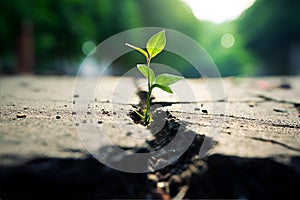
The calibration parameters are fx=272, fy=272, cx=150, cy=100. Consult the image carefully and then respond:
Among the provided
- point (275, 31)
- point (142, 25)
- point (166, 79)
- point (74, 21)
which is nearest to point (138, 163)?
point (166, 79)

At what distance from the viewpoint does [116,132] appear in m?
0.87

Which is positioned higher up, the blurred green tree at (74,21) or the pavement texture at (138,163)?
the blurred green tree at (74,21)

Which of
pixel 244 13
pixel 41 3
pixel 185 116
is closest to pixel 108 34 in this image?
pixel 41 3

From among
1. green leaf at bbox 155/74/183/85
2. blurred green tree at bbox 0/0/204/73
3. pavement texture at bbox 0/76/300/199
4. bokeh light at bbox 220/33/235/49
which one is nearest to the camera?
pavement texture at bbox 0/76/300/199

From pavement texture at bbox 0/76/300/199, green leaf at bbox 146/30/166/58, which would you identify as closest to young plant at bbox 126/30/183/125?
green leaf at bbox 146/30/166/58

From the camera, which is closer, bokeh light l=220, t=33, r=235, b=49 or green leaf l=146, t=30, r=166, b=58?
green leaf l=146, t=30, r=166, b=58

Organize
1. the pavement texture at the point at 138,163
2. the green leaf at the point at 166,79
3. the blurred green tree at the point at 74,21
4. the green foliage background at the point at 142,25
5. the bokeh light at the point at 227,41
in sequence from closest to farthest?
the pavement texture at the point at 138,163
the green leaf at the point at 166,79
the blurred green tree at the point at 74,21
the green foliage background at the point at 142,25
the bokeh light at the point at 227,41

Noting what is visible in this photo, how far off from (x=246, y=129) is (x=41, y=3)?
10.4 m

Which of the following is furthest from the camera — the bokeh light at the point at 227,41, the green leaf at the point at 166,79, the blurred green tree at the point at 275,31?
the bokeh light at the point at 227,41

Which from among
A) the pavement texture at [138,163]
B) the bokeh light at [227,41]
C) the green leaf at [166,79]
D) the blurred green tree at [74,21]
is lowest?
the pavement texture at [138,163]

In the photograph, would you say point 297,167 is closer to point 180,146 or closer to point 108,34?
point 180,146

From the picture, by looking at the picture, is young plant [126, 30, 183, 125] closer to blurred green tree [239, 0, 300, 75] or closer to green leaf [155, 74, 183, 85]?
green leaf [155, 74, 183, 85]

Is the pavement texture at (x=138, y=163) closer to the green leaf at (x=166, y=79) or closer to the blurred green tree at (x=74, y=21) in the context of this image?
the green leaf at (x=166, y=79)

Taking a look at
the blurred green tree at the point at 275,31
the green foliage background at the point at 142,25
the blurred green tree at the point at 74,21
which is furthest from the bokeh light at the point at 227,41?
the blurred green tree at the point at 74,21
